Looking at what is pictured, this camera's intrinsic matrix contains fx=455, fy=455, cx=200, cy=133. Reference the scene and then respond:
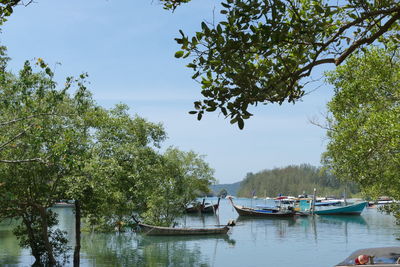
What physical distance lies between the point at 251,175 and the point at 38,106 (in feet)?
545

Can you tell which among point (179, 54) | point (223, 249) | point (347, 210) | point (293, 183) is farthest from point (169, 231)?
point (293, 183)

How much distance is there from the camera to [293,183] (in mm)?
151500

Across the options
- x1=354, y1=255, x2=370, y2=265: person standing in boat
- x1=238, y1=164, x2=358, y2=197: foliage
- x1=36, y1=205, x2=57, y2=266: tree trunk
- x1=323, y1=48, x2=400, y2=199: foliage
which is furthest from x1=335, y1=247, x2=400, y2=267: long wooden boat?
x1=238, y1=164, x2=358, y2=197: foliage

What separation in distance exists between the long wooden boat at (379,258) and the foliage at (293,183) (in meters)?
133

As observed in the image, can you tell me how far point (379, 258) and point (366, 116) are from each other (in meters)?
3.71

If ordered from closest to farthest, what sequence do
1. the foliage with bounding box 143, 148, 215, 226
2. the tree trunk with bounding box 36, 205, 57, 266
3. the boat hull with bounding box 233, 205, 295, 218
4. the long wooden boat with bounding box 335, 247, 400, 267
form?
the long wooden boat with bounding box 335, 247, 400, 267 < the tree trunk with bounding box 36, 205, 57, 266 < the foliage with bounding box 143, 148, 215, 226 < the boat hull with bounding box 233, 205, 295, 218

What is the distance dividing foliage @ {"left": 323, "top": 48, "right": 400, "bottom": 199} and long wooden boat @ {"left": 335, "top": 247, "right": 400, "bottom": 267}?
7.13 ft

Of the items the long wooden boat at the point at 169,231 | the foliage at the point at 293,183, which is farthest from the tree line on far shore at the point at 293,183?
the long wooden boat at the point at 169,231

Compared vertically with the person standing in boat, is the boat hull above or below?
below

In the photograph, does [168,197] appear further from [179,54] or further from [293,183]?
[293,183]

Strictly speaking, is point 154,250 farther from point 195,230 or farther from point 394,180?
point 394,180

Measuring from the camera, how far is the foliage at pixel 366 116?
1106 cm

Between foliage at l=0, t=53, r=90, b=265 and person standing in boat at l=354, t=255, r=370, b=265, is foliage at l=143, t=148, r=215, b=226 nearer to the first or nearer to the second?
foliage at l=0, t=53, r=90, b=265

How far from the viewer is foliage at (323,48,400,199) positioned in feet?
36.3
